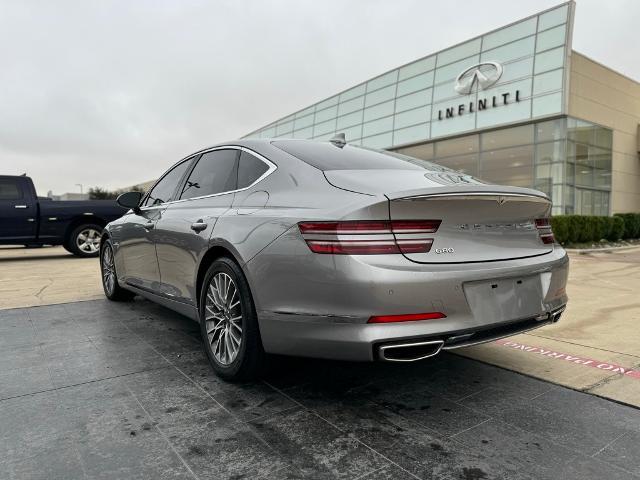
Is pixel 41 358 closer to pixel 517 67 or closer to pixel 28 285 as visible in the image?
pixel 28 285

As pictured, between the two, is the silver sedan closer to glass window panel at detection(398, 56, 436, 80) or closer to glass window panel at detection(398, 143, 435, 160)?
glass window panel at detection(398, 143, 435, 160)

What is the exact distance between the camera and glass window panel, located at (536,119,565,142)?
17742mm

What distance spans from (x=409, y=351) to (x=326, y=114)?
29.1 m

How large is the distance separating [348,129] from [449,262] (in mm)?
26424

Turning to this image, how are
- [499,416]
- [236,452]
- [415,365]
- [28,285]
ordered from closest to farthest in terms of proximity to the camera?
[236,452] < [499,416] < [415,365] < [28,285]

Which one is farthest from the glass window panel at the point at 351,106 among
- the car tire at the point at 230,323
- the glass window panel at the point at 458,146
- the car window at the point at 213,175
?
the car tire at the point at 230,323

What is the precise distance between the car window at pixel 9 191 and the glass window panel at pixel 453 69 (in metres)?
18.3

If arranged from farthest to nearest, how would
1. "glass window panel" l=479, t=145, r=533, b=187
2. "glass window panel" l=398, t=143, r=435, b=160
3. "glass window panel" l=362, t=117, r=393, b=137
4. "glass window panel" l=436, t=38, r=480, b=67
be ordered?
"glass window panel" l=362, t=117, r=393, b=137 → "glass window panel" l=398, t=143, r=435, b=160 → "glass window panel" l=436, t=38, r=480, b=67 → "glass window panel" l=479, t=145, r=533, b=187

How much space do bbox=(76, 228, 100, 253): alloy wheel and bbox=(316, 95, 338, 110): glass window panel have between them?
21.1 m

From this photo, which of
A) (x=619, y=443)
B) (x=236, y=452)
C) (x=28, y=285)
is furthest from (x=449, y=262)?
(x=28, y=285)

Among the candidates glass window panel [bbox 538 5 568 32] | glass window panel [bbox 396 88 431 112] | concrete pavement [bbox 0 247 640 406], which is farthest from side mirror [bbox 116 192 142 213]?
glass window panel [bbox 396 88 431 112]

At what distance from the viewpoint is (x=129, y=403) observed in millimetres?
2582

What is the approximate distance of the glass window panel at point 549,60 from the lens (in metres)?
17.7

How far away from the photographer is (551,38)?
59.7 feet
